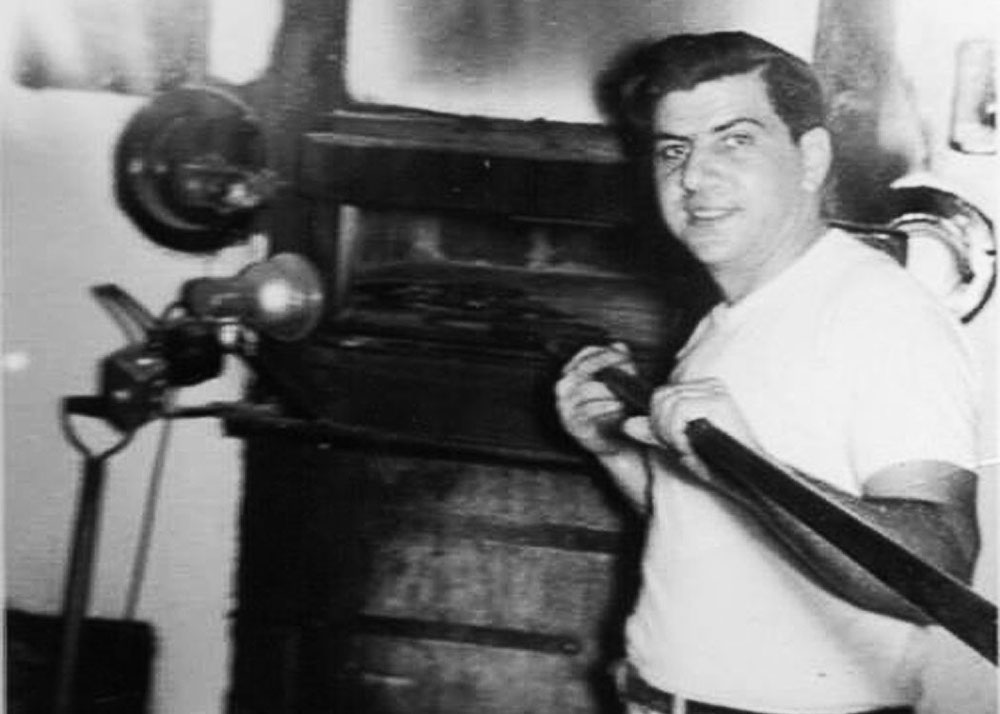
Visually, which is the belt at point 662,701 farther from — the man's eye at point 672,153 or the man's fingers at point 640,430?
the man's eye at point 672,153

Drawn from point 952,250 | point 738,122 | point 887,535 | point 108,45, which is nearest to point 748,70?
point 738,122

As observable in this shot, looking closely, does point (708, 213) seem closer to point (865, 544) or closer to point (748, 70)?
point (748, 70)

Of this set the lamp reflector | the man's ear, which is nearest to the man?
the man's ear

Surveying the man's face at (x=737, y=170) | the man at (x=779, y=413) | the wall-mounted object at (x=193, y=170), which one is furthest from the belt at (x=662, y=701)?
the wall-mounted object at (x=193, y=170)

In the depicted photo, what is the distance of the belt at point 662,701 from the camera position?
2.39 feet

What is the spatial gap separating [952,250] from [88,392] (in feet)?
1.66

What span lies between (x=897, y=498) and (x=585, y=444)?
0.19 metres

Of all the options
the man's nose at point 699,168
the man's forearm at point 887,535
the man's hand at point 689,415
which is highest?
the man's nose at point 699,168

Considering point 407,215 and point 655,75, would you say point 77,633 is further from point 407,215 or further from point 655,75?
point 655,75

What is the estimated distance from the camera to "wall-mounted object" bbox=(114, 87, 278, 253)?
815 mm

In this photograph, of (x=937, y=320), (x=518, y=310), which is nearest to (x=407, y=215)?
(x=518, y=310)

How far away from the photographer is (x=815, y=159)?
0.74 metres

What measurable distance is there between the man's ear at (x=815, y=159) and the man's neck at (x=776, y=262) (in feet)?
0.06

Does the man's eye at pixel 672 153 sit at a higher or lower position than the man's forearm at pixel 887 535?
higher
